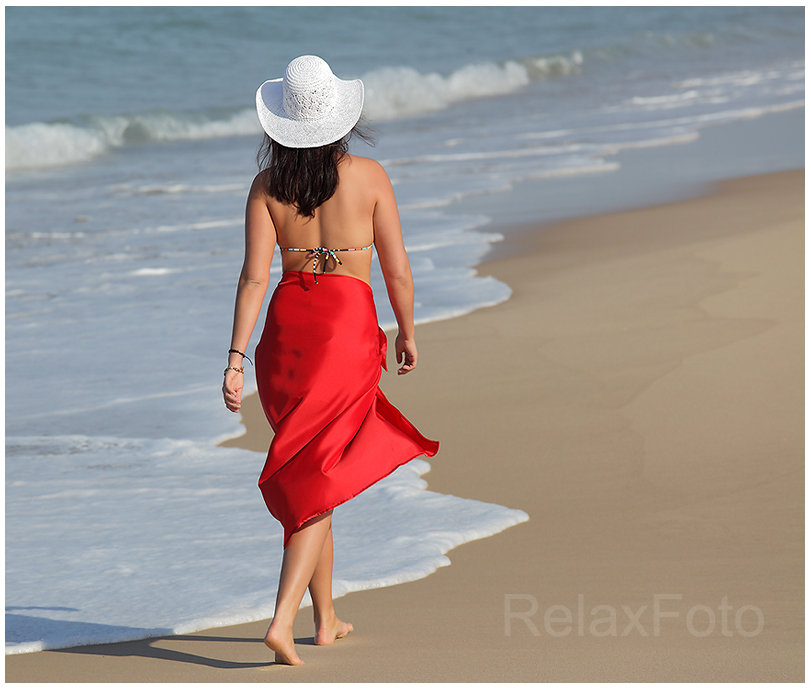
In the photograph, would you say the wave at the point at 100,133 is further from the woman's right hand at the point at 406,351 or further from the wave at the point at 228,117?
the woman's right hand at the point at 406,351

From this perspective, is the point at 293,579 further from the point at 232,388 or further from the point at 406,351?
the point at 406,351

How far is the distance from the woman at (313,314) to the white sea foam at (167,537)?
58 centimetres

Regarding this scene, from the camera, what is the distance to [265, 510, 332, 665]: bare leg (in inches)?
111

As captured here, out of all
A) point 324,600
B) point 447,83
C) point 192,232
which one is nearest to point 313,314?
point 324,600

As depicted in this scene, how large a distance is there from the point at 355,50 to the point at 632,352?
25.1m

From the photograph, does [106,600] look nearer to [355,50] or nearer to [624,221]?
[624,221]

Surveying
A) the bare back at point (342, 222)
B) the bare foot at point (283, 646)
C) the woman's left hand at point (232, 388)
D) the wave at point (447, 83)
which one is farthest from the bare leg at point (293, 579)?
the wave at point (447, 83)

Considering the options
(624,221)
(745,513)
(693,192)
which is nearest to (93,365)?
(745,513)

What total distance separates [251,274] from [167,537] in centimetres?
140

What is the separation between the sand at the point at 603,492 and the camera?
115 inches

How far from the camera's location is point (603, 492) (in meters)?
4.06

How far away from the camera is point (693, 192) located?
1042cm

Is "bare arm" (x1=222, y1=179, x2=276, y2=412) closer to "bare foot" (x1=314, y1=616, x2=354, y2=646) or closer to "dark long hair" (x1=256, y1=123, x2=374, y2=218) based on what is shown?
"dark long hair" (x1=256, y1=123, x2=374, y2=218)

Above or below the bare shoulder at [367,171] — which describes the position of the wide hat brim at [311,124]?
above
